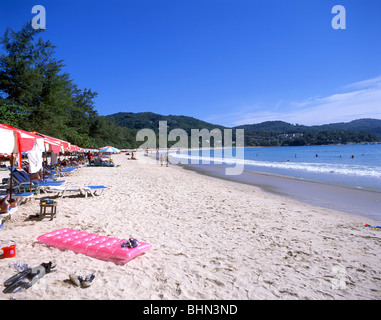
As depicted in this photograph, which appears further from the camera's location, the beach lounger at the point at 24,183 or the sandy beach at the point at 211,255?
the beach lounger at the point at 24,183

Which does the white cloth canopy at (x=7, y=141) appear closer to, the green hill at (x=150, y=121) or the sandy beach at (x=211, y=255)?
the sandy beach at (x=211, y=255)

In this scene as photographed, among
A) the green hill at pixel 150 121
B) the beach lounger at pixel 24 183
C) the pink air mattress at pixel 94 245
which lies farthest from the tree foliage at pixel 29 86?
the green hill at pixel 150 121

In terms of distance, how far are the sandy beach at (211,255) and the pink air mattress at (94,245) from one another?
0.11 metres

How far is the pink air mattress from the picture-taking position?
12.3 feet

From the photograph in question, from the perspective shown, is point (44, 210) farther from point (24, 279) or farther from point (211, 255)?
point (211, 255)

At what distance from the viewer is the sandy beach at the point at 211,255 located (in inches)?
118

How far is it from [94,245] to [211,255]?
195 centimetres

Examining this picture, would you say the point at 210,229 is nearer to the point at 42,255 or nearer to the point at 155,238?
the point at 155,238

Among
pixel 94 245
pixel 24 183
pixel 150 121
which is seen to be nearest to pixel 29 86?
pixel 24 183

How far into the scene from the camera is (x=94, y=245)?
4000 mm

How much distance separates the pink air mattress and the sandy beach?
11cm

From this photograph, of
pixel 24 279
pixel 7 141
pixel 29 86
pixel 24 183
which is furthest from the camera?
pixel 29 86

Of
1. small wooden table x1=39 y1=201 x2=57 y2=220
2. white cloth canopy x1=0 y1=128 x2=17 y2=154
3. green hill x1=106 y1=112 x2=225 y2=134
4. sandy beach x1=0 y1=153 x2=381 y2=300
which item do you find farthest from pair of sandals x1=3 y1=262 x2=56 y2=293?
green hill x1=106 y1=112 x2=225 y2=134
